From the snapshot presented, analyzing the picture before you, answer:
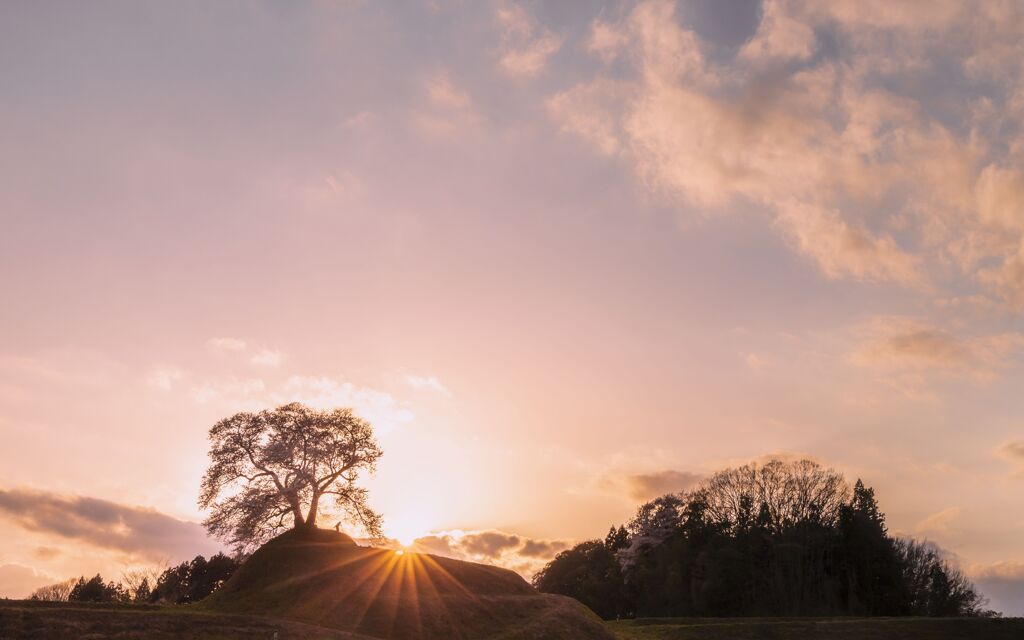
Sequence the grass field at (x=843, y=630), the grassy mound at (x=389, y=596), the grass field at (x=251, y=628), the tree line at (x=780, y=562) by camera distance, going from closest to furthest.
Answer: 1. the grass field at (x=251, y=628)
2. the grassy mound at (x=389, y=596)
3. the grass field at (x=843, y=630)
4. the tree line at (x=780, y=562)

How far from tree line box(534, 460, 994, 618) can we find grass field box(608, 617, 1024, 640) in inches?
953

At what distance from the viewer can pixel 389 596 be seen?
163 ft

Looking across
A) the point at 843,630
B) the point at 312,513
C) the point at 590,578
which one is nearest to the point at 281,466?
the point at 312,513

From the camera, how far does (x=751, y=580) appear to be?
91.2 metres

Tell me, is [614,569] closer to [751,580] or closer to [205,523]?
[751,580]

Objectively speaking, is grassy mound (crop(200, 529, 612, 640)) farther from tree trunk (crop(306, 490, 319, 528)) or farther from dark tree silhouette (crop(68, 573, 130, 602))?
dark tree silhouette (crop(68, 573, 130, 602))

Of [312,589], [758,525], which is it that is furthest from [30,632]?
[758,525]

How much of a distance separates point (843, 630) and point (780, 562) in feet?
102

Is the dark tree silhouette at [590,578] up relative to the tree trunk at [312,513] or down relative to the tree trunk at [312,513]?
down

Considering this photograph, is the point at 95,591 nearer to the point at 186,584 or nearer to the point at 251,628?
the point at 186,584

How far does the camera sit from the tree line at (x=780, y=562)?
87.4 meters

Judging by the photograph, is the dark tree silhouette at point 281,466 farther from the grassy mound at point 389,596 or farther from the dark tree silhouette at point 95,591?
the dark tree silhouette at point 95,591

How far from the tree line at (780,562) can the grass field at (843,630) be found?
24213 mm

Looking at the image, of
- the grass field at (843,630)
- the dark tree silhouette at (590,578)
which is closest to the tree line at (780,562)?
the dark tree silhouette at (590,578)
